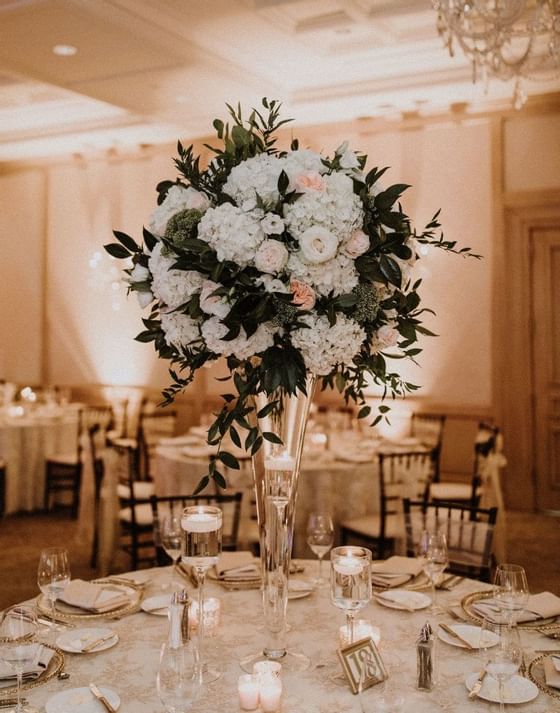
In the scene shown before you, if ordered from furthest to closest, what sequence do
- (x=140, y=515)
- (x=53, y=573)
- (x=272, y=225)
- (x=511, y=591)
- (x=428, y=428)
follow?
(x=428, y=428) → (x=140, y=515) → (x=53, y=573) → (x=511, y=591) → (x=272, y=225)

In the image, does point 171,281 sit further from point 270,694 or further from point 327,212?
point 270,694

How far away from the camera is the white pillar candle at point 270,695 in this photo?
1.59 metres

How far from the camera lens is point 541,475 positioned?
7035 millimetres

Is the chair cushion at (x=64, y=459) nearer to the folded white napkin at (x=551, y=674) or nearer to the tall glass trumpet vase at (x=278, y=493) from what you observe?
the tall glass trumpet vase at (x=278, y=493)

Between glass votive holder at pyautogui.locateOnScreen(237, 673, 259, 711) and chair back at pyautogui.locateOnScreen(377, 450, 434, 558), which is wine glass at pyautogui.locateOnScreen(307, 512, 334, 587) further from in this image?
chair back at pyautogui.locateOnScreen(377, 450, 434, 558)

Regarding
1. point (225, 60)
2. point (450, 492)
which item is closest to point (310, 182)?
point (450, 492)

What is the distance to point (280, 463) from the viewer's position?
1.79 m

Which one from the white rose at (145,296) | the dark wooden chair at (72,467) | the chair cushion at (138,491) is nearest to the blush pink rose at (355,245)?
the white rose at (145,296)

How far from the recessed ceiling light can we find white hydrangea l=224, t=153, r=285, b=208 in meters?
4.49

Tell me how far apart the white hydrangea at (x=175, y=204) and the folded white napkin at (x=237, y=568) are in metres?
1.21

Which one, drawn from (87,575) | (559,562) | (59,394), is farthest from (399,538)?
(59,394)

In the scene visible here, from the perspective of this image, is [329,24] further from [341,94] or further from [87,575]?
[87,575]

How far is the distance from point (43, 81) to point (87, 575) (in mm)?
3860

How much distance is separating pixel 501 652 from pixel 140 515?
3437mm
